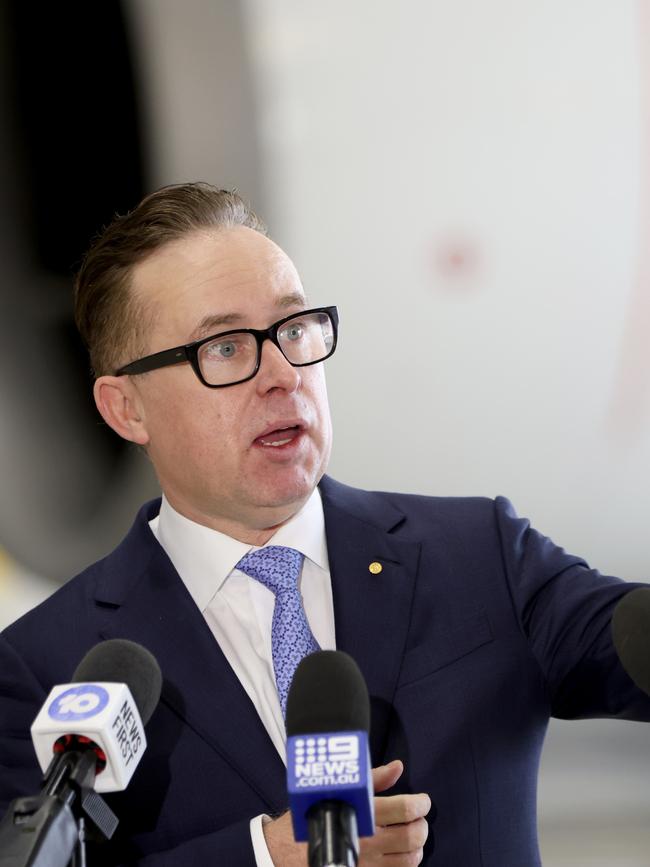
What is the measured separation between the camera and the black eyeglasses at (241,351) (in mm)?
1829

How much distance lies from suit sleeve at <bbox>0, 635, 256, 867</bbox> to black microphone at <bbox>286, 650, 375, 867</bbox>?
637 mm

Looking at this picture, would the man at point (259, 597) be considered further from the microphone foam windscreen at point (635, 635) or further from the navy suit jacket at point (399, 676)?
the microphone foam windscreen at point (635, 635)

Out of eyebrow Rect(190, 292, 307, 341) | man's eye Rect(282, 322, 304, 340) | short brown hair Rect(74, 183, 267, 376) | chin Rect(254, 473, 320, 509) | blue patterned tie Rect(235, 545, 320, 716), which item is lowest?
blue patterned tie Rect(235, 545, 320, 716)

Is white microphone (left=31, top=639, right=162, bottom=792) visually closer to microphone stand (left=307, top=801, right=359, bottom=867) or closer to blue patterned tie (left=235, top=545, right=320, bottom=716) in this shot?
microphone stand (left=307, top=801, right=359, bottom=867)

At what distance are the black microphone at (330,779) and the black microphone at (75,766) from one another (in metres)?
0.19

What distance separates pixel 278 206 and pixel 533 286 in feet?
2.03

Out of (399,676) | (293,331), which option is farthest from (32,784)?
(293,331)

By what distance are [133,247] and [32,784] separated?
2.98 ft

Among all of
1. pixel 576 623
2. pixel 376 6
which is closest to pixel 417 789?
pixel 576 623

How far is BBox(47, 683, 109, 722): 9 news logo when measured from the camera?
3.46 ft

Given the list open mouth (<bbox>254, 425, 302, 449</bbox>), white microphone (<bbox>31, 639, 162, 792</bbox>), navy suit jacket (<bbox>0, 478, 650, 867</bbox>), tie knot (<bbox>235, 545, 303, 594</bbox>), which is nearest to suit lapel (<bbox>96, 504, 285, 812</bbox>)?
navy suit jacket (<bbox>0, 478, 650, 867</bbox>)

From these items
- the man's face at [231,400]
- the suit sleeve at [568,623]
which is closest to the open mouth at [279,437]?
the man's face at [231,400]

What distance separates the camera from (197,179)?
264cm

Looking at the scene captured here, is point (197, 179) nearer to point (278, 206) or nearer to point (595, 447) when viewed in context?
point (278, 206)
